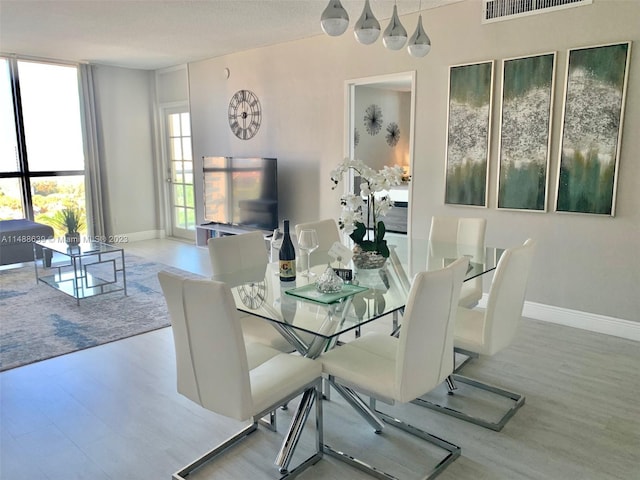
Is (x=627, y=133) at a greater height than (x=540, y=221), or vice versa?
(x=627, y=133)

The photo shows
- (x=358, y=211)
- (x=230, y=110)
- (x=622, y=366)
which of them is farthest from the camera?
(x=230, y=110)

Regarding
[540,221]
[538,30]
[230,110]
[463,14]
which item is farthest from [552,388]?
[230,110]

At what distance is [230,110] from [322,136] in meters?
1.76

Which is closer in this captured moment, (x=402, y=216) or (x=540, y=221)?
(x=540, y=221)

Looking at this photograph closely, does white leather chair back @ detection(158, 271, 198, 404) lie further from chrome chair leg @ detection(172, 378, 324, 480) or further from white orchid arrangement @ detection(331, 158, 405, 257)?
white orchid arrangement @ detection(331, 158, 405, 257)

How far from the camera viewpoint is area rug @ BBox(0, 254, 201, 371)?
3549mm

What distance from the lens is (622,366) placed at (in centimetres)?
316

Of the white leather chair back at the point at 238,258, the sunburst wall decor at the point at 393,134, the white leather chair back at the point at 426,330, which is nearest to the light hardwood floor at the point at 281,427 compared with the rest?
the white leather chair back at the point at 426,330

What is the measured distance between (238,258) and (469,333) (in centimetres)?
137

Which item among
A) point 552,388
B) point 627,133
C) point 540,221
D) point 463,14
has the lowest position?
point 552,388

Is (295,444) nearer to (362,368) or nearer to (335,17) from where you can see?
(362,368)

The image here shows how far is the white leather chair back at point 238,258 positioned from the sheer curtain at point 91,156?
5002 millimetres

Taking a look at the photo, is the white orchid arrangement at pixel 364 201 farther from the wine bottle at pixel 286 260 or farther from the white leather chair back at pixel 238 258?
the white leather chair back at pixel 238 258

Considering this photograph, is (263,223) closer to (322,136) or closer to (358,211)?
(322,136)
